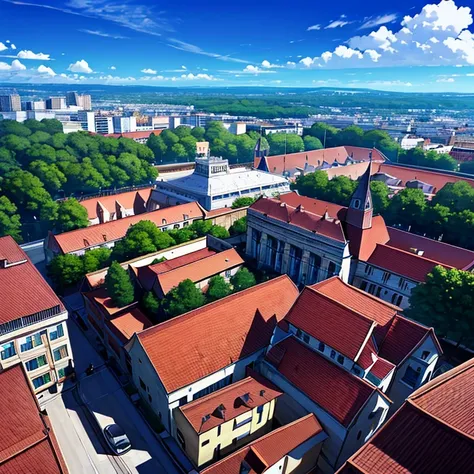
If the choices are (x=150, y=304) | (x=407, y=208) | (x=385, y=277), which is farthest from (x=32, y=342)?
(x=407, y=208)

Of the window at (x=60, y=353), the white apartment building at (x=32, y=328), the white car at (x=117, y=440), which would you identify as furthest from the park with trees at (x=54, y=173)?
the white car at (x=117, y=440)

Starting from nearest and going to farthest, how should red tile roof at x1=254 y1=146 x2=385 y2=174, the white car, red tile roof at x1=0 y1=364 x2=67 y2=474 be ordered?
red tile roof at x1=0 y1=364 x2=67 y2=474 < the white car < red tile roof at x1=254 y1=146 x2=385 y2=174

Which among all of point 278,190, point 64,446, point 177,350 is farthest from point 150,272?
point 278,190

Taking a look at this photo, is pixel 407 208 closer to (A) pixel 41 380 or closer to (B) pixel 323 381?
(B) pixel 323 381

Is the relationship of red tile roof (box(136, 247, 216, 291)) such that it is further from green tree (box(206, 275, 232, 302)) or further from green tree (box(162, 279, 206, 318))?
green tree (box(206, 275, 232, 302))

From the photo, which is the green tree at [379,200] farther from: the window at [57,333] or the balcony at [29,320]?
the balcony at [29,320]

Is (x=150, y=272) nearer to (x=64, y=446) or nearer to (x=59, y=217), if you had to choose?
(x=64, y=446)

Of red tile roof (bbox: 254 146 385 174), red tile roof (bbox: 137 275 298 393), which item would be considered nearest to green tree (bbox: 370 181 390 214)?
red tile roof (bbox: 137 275 298 393)
